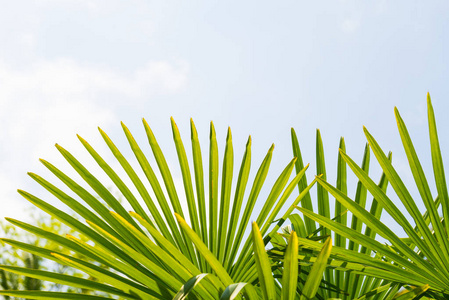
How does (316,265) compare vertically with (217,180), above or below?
below

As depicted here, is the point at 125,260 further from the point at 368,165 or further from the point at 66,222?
the point at 368,165

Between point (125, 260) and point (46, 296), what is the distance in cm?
30

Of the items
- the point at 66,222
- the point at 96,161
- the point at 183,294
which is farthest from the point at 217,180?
the point at 183,294

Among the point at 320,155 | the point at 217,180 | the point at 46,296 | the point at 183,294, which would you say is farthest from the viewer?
the point at 320,155

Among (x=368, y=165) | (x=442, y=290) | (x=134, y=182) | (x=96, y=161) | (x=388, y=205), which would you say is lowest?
(x=442, y=290)

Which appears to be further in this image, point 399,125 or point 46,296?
point 399,125

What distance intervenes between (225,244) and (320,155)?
0.69 m

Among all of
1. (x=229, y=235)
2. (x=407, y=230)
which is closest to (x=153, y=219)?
(x=229, y=235)

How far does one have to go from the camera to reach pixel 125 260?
1.64m

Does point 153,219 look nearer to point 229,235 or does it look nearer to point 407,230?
point 229,235

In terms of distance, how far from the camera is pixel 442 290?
1.58 meters

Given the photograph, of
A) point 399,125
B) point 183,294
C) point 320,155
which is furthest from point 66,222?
point 399,125

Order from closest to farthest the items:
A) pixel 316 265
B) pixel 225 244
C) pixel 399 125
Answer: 1. pixel 316 265
2. pixel 399 125
3. pixel 225 244

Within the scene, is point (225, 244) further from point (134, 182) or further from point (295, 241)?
point (295, 241)
